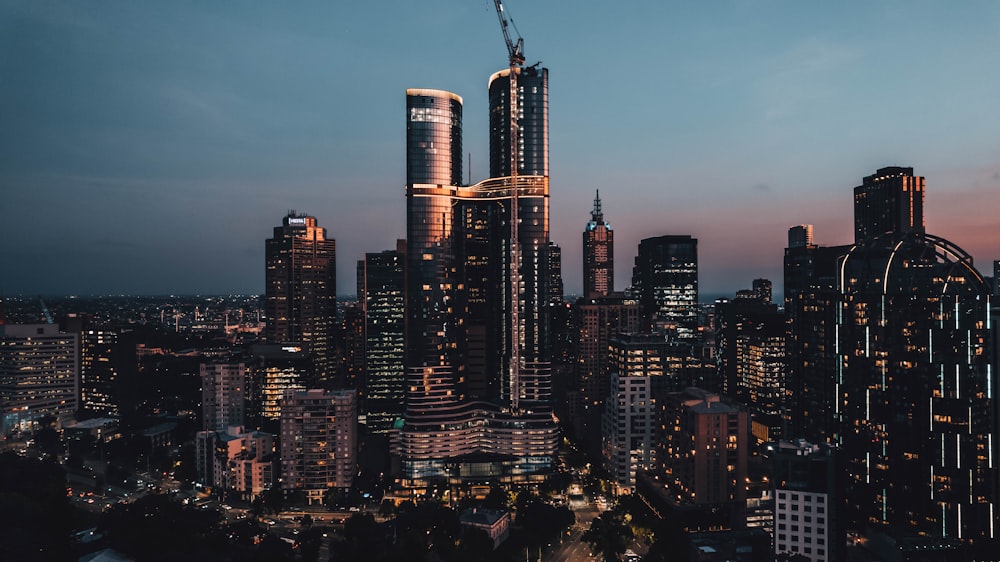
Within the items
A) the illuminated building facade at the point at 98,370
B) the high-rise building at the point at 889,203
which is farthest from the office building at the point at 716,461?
the illuminated building facade at the point at 98,370

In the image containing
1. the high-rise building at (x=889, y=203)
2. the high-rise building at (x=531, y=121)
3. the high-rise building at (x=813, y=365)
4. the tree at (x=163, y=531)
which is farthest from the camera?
the high-rise building at (x=889, y=203)

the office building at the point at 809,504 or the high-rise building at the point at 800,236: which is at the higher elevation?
the high-rise building at the point at 800,236

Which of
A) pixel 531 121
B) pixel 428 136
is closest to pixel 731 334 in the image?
pixel 531 121

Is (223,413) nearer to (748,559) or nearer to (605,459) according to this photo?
(605,459)

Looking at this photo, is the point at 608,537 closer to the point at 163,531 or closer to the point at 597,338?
the point at 163,531

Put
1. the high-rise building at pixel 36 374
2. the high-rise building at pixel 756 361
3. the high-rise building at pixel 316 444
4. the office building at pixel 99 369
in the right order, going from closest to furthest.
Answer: the high-rise building at pixel 316 444 < the high-rise building at pixel 36 374 < the high-rise building at pixel 756 361 < the office building at pixel 99 369

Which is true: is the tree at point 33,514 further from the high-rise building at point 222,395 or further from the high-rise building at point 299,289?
the high-rise building at point 299,289
